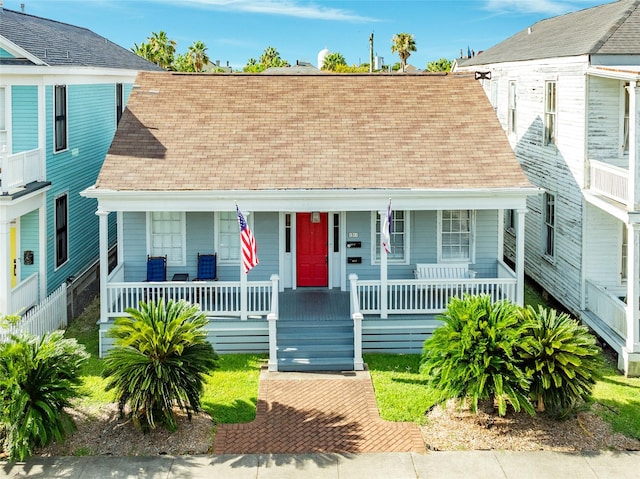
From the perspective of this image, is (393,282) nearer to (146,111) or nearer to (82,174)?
(146,111)

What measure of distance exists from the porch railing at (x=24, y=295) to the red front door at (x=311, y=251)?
635 cm

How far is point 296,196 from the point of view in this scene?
53.8ft

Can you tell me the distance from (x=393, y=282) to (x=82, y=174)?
10.6m

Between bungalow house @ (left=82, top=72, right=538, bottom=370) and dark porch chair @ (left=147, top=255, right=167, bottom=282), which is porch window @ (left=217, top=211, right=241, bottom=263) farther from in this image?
dark porch chair @ (left=147, top=255, right=167, bottom=282)

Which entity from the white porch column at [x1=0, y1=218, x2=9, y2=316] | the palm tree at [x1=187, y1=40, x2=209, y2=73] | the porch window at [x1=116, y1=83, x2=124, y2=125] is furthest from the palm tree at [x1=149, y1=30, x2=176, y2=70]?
the white porch column at [x1=0, y1=218, x2=9, y2=316]

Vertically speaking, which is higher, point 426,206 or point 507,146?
point 507,146

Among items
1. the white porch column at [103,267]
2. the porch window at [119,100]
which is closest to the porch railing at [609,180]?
the white porch column at [103,267]

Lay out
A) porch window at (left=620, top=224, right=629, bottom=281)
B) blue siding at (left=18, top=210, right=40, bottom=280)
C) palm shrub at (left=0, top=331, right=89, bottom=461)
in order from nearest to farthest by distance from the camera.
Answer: palm shrub at (left=0, top=331, right=89, bottom=461) → porch window at (left=620, top=224, right=629, bottom=281) → blue siding at (left=18, top=210, right=40, bottom=280)

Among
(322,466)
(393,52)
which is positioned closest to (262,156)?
(322,466)

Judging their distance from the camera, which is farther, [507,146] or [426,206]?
[507,146]

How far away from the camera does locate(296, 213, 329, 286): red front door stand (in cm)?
1850

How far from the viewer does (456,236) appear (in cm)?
1852

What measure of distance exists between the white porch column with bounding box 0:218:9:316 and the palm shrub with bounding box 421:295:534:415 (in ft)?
Answer: 30.7

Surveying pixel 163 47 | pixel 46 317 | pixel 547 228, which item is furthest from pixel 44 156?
pixel 163 47
